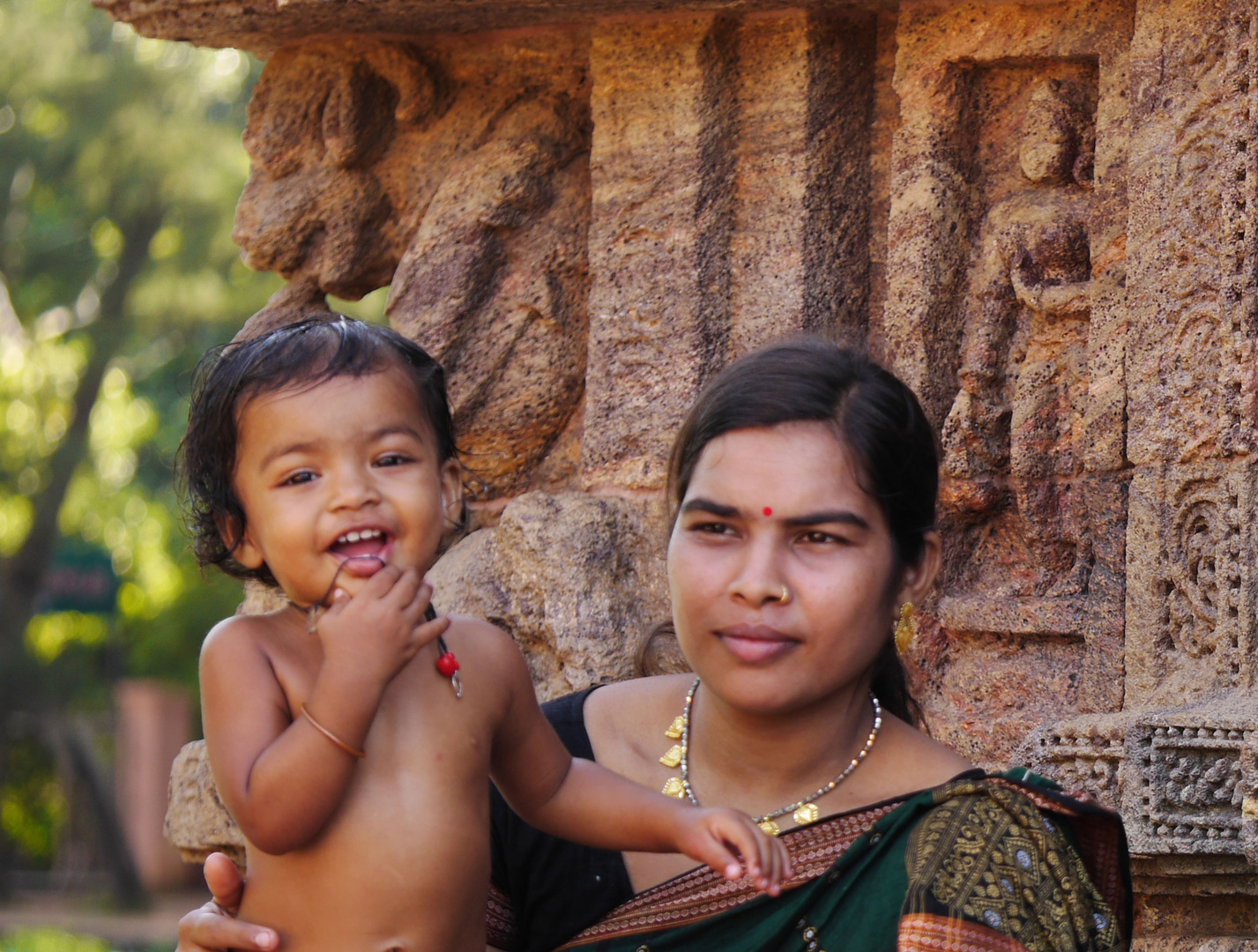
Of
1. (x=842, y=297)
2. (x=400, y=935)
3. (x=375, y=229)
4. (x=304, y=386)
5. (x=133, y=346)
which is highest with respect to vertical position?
(x=133, y=346)

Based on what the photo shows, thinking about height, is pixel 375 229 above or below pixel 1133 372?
above

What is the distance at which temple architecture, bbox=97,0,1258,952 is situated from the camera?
10.3ft

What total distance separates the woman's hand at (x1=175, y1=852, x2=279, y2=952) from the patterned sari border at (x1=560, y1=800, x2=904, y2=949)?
1.75 ft

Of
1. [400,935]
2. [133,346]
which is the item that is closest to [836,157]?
[400,935]

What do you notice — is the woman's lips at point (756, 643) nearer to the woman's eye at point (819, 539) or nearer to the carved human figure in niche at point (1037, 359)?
the woman's eye at point (819, 539)

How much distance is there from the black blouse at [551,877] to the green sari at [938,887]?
0.11 m

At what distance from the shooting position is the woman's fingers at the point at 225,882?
2.34 meters

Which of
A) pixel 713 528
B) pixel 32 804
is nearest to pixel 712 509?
pixel 713 528

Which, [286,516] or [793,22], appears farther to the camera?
[793,22]

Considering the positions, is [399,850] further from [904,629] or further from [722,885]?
[904,629]

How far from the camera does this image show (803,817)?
246 centimetres

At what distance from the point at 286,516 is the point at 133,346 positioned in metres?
15.9

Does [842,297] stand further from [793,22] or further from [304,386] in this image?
[304,386]

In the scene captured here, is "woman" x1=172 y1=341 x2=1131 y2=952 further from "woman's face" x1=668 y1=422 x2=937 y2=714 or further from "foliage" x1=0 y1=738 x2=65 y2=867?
"foliage" x1=0 y1=738 x2=65 y2=867
